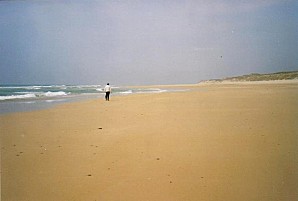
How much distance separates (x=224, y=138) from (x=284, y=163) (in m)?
1.04

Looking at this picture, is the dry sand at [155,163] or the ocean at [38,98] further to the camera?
the ocean at [38,98]

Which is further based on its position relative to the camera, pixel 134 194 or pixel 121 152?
pixel 121 152

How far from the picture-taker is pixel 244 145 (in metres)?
3.64

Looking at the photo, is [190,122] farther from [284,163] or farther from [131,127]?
[284,163]

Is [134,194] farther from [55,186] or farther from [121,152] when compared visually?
[121,152]

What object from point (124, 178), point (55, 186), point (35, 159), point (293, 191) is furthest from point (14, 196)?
point (293, 191)

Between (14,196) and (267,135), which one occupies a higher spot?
(267,135)

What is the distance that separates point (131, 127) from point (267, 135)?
2242 mm

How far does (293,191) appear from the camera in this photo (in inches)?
101

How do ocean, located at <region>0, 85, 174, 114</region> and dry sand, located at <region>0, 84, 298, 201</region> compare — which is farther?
ocean, located at <region>0, 85, 174, 114</region>

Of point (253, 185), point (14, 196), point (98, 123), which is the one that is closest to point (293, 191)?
point (253, 185)

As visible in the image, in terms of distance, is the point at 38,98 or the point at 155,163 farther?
the point at 38,98

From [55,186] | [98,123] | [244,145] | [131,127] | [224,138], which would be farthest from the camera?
[98,123]

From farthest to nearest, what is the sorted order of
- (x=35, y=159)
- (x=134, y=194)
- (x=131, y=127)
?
(x=131, y=127) < (x=35, y=159) < (x=134, y=194)
